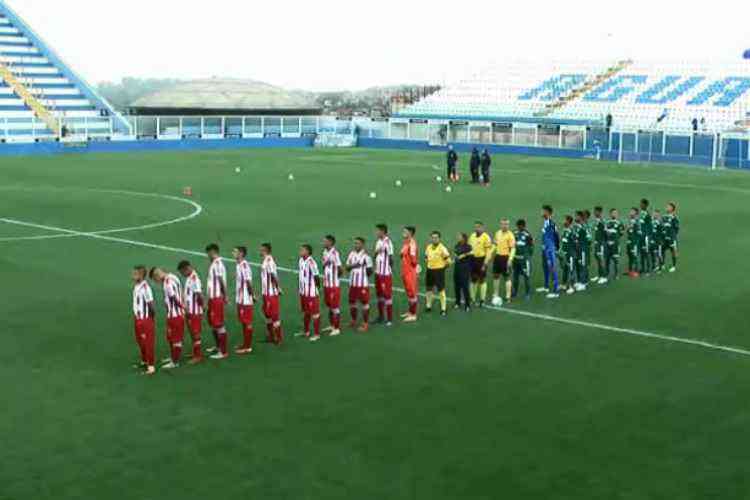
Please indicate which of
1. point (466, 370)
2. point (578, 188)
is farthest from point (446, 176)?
point (466, 370)

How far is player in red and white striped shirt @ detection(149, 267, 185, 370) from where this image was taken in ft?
48.6

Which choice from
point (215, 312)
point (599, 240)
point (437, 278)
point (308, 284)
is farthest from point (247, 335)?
point (599, 240)

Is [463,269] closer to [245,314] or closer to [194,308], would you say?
[245,314]

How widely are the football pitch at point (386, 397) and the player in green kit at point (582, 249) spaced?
0.33 m

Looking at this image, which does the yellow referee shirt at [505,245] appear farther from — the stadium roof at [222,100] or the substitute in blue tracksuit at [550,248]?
the stadium roof at [222,100]

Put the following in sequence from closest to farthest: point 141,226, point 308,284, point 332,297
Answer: point 308,284
point 332,297
point 141,226

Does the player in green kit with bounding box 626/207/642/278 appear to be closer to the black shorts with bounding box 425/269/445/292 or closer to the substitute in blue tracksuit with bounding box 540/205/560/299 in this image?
the substitute in blue tracksuit with bounding box 540/205/560/299

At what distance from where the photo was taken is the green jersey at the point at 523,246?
19.9 metres

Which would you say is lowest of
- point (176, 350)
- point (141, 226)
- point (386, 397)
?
point (386, 397)

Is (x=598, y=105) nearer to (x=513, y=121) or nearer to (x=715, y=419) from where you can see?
(x=513, y=121)

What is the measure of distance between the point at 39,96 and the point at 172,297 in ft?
195

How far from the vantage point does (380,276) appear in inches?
711

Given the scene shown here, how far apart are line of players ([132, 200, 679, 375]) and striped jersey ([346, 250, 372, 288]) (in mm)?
18

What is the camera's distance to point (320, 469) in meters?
11.0
